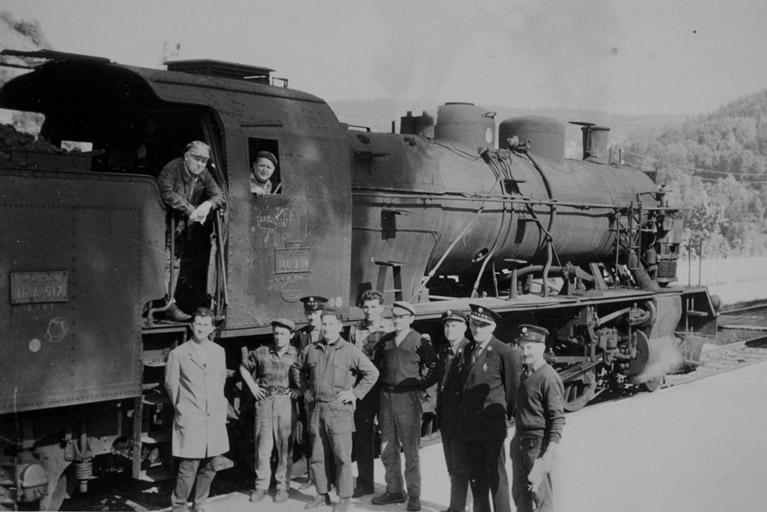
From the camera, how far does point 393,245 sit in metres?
8.23

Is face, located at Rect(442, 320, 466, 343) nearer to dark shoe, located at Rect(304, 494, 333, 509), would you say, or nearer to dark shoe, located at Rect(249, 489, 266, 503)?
dark shoe, located at Rect(304, 494, 333, 509)

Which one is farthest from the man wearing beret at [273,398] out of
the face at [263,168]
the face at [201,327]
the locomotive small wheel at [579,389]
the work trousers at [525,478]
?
the locomotive small wheel at [579,389]

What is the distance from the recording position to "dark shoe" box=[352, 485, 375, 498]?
21.4 ft

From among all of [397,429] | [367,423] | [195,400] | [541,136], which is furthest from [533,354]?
[541,136]

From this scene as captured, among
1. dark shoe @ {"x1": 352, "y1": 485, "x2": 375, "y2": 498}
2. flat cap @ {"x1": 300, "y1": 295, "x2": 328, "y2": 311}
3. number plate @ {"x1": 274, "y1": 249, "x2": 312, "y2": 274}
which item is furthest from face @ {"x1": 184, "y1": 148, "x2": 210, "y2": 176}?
dark shoe @ {"x1": 352, "y1": 485, "x2": 375, "y2": 498}

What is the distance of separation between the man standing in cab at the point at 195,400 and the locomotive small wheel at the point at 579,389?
617 cm

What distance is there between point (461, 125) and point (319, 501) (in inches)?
223

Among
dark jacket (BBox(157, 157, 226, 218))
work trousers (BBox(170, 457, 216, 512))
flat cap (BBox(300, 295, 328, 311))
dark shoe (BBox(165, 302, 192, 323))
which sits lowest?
work trousers (BBox(170, 457, 216, 512))

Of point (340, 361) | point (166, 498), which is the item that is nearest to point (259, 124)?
point (340, 361)

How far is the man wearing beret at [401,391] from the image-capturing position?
6.30 m

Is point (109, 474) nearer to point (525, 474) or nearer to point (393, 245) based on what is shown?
point (393, 245)

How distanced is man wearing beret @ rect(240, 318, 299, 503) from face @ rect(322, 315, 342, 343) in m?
0.35

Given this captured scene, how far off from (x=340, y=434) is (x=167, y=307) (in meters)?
1.68

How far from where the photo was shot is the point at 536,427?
5250 mm
